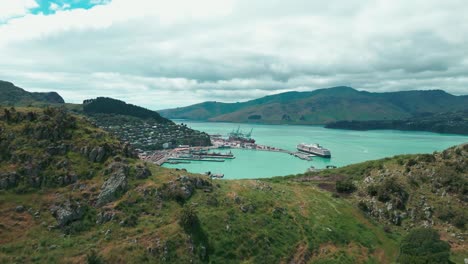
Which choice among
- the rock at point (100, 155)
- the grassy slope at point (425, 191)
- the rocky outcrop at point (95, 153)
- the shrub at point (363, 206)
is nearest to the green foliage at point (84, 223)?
the rock at point (100, 155)

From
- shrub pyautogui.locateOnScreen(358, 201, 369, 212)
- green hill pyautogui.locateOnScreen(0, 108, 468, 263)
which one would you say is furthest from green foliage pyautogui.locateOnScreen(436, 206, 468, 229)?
shrub pyautogui.locateOnScreen(358, 201, 369, 212)

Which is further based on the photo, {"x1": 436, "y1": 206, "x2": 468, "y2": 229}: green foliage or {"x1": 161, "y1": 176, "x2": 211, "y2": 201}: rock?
{"x1": 436, "y1": 206, "x2": 468, "y2": 229}: green foliage

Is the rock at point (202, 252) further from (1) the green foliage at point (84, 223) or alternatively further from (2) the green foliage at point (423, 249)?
(2) the green foliage at point (423, 249)

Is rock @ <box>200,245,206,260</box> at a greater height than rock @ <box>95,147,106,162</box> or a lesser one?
lesser

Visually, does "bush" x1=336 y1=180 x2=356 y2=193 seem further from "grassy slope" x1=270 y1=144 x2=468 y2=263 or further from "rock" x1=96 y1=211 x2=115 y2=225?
"rock" x1=96 y1=211 x2=115 y2=225

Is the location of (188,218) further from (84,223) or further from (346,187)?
(346,187)

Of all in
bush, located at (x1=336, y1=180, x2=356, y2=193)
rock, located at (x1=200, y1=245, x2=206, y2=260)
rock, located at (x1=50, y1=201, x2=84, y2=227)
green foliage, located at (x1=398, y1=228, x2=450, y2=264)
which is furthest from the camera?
bush, located at (x1=336, y1=180, x2=356, y2=193)

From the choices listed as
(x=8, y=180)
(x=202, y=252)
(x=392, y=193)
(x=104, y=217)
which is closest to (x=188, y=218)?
(x=202, y=252)
